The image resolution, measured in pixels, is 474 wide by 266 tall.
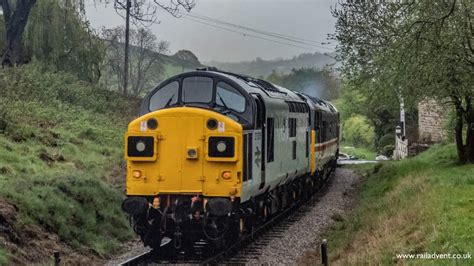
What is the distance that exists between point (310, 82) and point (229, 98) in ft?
254

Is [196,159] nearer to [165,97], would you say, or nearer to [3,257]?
[165,97]

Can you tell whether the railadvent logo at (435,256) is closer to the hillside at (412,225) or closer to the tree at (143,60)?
the hillside at (412,225)

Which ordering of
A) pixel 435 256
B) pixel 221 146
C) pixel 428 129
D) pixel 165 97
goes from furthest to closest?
pixel 428 129 < pixel 165 97 < pixel 221 146 < pixel 435 256

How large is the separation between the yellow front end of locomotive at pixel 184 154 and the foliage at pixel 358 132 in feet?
190

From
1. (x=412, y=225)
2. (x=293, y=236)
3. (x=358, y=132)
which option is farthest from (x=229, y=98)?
(x=358, y=132)

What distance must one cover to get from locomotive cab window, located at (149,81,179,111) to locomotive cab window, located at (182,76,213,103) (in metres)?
0.20

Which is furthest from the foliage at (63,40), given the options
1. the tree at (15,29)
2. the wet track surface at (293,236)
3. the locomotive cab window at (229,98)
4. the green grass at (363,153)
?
the green grass at (363,153)

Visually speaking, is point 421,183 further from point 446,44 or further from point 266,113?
point 266,113

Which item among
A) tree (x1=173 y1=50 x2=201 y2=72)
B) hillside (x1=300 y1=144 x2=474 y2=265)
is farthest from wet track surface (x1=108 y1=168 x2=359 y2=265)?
tree (x1=173 y1=50 x2=201 y2=72)

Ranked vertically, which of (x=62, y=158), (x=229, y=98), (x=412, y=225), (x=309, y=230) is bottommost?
(x=309, y=230)

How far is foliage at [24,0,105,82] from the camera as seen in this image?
31.5 m

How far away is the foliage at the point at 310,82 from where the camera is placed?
8700 centimetres

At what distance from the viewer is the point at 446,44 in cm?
1667

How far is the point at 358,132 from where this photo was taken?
72875mm
